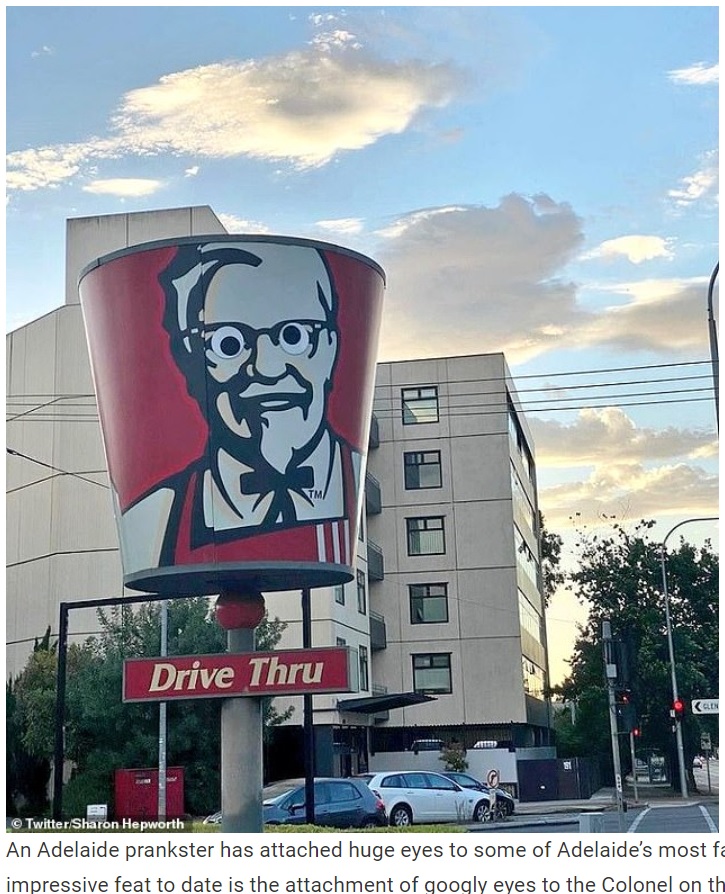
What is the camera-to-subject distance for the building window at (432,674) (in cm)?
4588

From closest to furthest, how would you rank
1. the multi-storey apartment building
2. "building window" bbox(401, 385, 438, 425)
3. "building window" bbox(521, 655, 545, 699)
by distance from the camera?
the multi-storey apartment building, "building window" bbox(521, 655, 545, 699), "building window" bbox(401, 385, 438, 425)

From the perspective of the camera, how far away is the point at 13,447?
37688 mm

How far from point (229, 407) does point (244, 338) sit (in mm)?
940

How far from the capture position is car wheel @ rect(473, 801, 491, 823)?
2931 cm

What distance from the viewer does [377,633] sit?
149 ft

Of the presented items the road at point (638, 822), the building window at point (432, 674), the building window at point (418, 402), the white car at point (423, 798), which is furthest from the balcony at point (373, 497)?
the white car at point (423, 798)

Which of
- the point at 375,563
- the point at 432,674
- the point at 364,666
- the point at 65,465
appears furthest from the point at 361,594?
the point at 65,465

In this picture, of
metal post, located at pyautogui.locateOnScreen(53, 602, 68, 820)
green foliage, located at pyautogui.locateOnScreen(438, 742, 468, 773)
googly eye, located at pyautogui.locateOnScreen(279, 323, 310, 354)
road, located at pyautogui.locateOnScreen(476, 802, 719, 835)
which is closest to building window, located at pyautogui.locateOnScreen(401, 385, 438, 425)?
green foliage, located at pyautogui.locateOnScreen(438, 742, 468, 773)

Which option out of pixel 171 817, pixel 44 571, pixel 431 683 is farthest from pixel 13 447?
pixel 431 683

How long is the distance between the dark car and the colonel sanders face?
9.34m

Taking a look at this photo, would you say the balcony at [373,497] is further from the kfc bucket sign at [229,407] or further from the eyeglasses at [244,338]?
the eyeglasses at [244,338]

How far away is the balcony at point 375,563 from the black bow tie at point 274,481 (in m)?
29.5

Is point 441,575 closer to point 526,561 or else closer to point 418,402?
point 418,402

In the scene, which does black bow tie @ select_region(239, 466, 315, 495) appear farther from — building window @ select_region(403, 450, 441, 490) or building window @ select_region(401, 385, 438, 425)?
building window @ select_region(401, 385, 438, 425)
